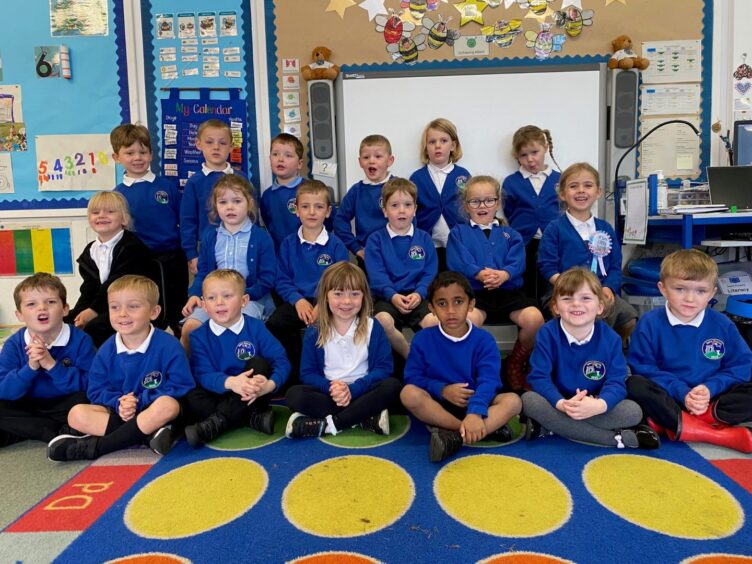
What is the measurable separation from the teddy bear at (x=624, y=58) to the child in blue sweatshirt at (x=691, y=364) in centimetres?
150

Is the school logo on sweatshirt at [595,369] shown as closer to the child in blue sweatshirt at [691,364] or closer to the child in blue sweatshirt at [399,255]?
the child in blue sweatshirt at [691,364]

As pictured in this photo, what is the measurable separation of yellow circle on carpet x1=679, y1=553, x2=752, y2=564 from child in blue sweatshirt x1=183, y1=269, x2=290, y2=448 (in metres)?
1.28

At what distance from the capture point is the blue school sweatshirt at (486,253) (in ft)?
7.88

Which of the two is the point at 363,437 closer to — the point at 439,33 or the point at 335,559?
the point at 335,559

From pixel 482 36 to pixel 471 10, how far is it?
156 millimetres

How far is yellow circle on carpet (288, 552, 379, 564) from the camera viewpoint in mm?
1109

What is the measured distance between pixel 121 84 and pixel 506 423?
2890mm

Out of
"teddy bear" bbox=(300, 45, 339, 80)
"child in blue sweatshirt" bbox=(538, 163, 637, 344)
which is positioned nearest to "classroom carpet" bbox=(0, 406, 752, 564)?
"child in blue sweatshirt" bbox=(538, 163, 637, 344)

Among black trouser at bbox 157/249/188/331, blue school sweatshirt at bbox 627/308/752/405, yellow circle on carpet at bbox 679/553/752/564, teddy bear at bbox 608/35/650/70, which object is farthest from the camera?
teddy bear at bbox 608/35/650/70

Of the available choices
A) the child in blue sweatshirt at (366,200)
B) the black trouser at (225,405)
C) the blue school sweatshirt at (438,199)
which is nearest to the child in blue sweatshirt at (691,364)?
the blue school sweatshirt at (438,199)

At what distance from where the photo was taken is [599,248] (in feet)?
7.94

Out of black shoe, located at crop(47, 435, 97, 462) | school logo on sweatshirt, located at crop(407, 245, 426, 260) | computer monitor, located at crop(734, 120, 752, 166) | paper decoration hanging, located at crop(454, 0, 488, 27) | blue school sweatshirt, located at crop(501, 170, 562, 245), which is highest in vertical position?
paper decoration hanging, located at crop(454, 0, 488, 27)

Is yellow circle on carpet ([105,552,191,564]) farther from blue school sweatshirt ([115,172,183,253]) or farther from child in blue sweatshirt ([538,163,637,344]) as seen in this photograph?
blue school sweatshirt ([115,172,183,253])

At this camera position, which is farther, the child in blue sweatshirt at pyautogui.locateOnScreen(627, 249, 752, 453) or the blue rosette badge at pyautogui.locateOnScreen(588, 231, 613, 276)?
the blue rosette badge at pyautogui.locateOnScreen(588, 231, 613, 276)
